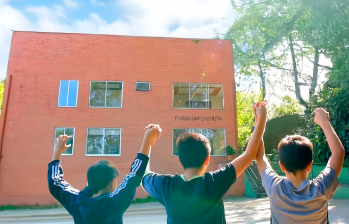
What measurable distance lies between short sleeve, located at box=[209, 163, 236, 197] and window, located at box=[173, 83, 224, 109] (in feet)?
44.7

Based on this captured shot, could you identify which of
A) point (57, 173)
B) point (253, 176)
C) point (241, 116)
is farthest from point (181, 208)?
point (241, 116)

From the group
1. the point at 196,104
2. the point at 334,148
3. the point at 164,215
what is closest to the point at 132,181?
the point at 334,148

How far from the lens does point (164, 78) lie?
15.8 metres

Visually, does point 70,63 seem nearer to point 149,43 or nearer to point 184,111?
point 149,43

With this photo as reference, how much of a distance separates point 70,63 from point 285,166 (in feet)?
50.7

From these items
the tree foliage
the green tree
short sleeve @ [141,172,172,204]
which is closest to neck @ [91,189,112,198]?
short sleeve @ [141,172,172,204]

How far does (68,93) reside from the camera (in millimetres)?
15352

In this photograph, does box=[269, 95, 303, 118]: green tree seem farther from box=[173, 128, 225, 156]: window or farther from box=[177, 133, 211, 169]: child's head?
box=[177, 133, 211, 169]: child's head

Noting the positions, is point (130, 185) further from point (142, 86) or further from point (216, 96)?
point (216, 96)

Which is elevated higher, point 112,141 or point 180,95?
point 180,95

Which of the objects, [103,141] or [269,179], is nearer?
[269,179]

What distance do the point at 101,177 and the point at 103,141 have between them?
42.6 feet

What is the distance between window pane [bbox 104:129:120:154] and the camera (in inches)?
577

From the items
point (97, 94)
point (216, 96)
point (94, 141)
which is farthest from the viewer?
point (216, 96)
